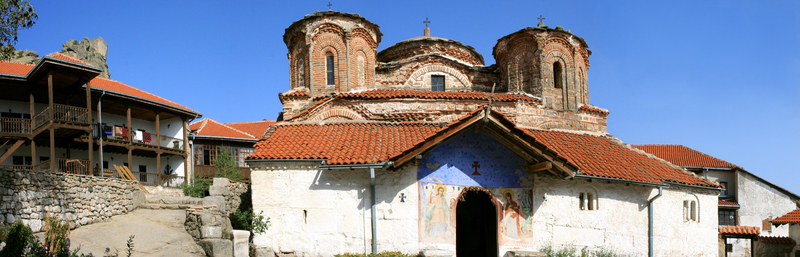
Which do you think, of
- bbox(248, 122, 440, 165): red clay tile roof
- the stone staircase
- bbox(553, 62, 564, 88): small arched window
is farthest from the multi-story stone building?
bbox(553, 62, 564, 88): small arched window

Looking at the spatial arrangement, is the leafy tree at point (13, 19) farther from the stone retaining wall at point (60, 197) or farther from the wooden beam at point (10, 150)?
the wooden beam at point (10, 150)

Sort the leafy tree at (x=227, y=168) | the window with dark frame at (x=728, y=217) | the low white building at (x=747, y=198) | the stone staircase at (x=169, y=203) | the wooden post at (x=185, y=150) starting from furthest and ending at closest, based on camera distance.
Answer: the window with dark frame at (x=728, y=217) → the low white building at (x=747, y=198) → the wooden post at (x=185, y=150) → the leafy tree at (x=227, y=168) → the stone staircase at (x=169, y=203)

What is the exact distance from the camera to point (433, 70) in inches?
628

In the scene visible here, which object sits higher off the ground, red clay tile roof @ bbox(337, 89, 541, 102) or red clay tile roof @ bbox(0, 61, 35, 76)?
red clay tile roof @ bbox(0, 61, 35, 76)

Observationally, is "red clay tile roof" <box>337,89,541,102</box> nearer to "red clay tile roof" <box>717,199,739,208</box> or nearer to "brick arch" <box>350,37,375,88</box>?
"brick arch" <box>350,37,375,88</box>

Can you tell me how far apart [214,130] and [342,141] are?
1681 cm

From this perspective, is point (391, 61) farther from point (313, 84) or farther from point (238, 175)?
point (238, 175)

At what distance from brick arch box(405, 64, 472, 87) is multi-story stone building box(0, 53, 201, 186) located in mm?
9423

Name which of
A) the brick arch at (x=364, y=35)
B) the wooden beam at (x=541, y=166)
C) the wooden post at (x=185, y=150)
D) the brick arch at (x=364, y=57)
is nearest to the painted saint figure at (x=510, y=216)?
the wooden beam at (x=541, y=166)

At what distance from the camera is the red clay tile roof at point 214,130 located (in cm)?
2556

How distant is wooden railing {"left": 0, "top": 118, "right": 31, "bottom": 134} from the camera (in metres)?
17.3

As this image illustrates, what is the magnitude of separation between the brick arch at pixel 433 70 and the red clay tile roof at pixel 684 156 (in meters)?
18.2

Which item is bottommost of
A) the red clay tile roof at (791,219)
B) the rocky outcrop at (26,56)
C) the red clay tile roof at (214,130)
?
the red clay tile roof at (791,219)

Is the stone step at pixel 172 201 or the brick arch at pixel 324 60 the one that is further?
the brick arch at pixel 324 60
